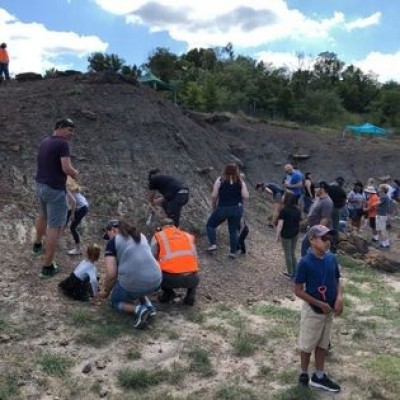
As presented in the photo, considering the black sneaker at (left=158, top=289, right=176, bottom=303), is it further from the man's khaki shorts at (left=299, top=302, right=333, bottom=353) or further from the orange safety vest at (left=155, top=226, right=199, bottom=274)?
the man's khaki shorts at (left=299, top=302, right=333, bottom=353)

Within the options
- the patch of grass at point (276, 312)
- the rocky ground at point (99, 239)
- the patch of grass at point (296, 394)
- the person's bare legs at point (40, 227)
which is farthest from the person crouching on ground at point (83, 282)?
the patch of grass at point (296, 394)

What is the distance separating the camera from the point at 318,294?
5.05 metres

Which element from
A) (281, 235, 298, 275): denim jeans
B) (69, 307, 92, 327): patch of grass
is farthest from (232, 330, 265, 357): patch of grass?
(281, 235, 298, 275): denim jeans

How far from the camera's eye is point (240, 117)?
24422 mm

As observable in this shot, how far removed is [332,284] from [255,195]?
11191mm

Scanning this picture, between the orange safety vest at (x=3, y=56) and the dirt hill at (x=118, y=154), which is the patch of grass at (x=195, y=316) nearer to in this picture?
the dirt hill at (x=118, y=154)

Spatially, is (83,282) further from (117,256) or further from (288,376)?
(288,376)

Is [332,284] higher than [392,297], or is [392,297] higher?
[332,284]

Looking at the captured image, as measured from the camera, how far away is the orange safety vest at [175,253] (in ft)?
22.8

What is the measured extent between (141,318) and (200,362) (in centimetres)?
94

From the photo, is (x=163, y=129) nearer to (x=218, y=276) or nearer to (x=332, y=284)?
(x=218, y=276)

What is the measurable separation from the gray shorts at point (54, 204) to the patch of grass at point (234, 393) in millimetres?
3020

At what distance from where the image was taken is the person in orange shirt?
14.0 metres

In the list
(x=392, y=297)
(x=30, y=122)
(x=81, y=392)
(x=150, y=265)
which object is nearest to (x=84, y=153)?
(x=30, y=122)
